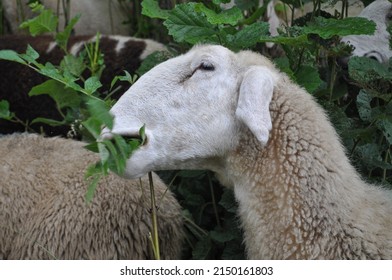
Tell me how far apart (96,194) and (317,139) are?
3.57 feet

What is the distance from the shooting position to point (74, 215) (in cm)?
337

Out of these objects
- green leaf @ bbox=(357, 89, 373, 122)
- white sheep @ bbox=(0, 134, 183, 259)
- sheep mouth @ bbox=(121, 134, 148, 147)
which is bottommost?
white sheep @ bbox=(0, 134, 183, 259)

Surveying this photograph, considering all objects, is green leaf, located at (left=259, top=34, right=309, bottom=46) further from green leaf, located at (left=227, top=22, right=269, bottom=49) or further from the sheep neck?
the sheep neck

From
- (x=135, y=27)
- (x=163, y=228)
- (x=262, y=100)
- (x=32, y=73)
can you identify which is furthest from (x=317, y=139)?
(x=135, y=27)

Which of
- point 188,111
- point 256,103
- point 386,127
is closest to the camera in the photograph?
point 256,103

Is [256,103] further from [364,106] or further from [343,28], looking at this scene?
[364,106]

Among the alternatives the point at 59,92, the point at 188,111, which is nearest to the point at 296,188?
the point at 188,111

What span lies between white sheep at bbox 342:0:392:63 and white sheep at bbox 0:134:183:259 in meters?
1.40

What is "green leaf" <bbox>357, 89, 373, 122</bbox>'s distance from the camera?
347 centimetres

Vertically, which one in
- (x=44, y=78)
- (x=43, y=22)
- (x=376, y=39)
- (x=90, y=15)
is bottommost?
(x=90, y=15)

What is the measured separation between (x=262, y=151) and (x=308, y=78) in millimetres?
684

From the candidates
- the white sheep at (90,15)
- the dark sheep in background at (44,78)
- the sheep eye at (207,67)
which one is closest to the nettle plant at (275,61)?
the sheep eye at (207,67)

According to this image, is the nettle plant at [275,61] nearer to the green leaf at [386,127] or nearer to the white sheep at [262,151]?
the green leaf at [386,127]

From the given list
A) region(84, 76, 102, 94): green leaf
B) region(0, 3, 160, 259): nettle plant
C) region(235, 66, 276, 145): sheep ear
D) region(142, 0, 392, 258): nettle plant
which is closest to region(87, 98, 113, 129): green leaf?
region(0, 3, 160, 259): nettle plant
